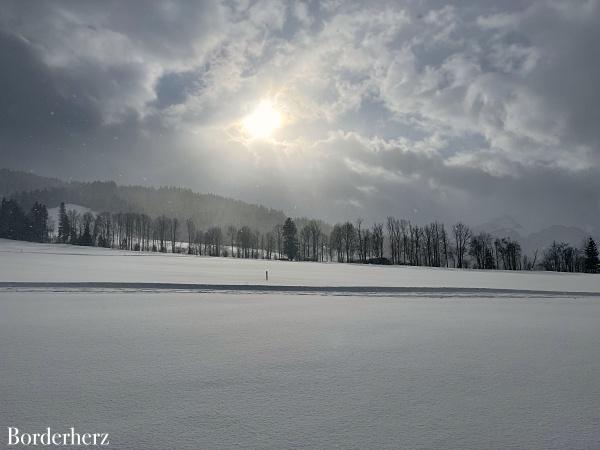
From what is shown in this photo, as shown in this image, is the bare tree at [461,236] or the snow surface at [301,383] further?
the bare tree at [461,236]

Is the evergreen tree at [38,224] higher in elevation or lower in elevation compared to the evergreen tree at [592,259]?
higher

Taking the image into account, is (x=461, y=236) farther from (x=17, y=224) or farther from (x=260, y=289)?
(x=17, y=224)

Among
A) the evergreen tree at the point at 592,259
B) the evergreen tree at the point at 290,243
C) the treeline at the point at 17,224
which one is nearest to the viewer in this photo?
the evergreen tree at the point at 592,259

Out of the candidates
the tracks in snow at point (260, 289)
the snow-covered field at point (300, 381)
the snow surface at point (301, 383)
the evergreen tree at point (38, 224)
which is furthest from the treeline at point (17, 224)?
the snow surface at point (301, 383)

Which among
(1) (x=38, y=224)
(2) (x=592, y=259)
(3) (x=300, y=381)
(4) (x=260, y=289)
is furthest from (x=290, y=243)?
(1) (x=38, y=224)

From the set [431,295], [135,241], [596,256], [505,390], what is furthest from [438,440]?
[135,241]

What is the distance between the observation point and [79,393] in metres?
4.37

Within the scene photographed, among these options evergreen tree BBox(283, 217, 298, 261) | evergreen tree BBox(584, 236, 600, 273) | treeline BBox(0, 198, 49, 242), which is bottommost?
evergreen tree BBox(584, 236, 600, 273)

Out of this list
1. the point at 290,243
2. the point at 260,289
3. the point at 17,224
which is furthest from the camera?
the point at 17,224

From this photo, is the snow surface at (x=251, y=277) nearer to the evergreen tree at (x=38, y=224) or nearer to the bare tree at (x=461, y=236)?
the bare tree at (x=461, y=236)

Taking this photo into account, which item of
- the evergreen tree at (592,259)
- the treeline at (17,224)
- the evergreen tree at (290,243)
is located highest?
the treeline at (17,224)

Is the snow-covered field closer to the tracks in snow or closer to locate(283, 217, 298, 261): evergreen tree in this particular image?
the tracks in snow

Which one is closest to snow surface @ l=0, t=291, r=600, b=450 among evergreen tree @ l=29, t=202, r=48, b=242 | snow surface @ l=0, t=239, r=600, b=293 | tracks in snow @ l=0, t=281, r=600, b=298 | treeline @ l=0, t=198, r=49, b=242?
tracks in snow @ l=0, t=281, r=600, b=298

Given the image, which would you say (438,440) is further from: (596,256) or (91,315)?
(596,256)
